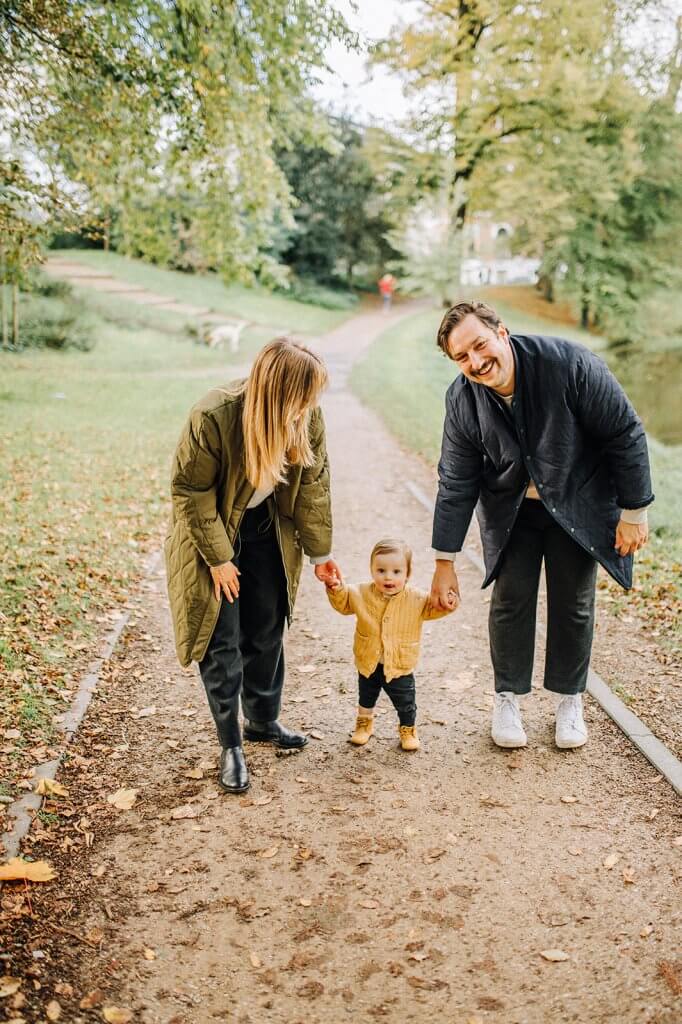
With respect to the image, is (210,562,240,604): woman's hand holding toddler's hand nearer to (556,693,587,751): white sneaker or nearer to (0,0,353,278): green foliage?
(556,693,587,751): white sneaker

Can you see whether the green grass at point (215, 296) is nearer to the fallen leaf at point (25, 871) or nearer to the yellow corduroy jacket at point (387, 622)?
the yellow corduroy jacket at point (387, 622)

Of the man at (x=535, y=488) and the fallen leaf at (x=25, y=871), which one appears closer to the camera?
the fallen leaf at (x=25, y=871)

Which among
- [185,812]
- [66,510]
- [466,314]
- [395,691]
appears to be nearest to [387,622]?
[395,691]

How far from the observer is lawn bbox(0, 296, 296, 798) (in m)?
4.80

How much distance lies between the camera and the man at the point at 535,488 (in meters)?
3.50

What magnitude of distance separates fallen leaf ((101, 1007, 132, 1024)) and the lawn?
1.45 meters

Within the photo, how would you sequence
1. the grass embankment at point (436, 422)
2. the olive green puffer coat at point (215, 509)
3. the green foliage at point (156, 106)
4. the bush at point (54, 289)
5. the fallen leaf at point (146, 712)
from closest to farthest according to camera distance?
the olive green puffer coat at point (215, 509) < the fallen leaf at point (146, 712) < the grass embankment at point (436, 422) < the green foliage at point (156, 106) < the bush at point (54, 289)

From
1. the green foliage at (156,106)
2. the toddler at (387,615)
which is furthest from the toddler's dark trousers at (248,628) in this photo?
the green foliage at (156,106)

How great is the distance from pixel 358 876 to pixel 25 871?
133 centimetres

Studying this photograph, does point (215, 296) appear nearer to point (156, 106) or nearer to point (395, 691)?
point (156, 106)

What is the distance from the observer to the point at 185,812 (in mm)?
3697

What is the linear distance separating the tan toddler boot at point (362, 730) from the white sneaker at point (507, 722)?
0.65m

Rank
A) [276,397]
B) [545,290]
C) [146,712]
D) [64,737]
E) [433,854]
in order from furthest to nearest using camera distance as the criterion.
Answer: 1. [545,290]
2. [146,712]
3. [64,737]
4. [433,854]
5. [276,397]

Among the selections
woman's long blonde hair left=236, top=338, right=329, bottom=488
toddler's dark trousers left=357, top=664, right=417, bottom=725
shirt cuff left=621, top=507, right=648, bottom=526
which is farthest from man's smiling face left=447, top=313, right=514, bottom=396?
toddler's dark trousers left=357, top=664, right=417, bottom=725
